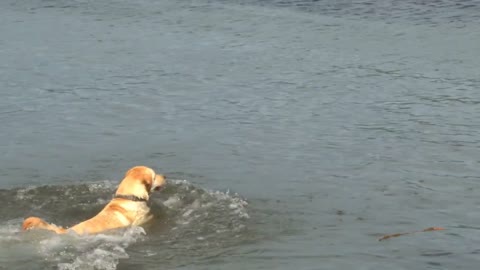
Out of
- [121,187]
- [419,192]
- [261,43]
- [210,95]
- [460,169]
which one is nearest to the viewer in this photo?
[121,187]

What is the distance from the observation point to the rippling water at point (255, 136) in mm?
8047

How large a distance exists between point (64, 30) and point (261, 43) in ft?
16.7

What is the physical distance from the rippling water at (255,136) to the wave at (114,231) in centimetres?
3

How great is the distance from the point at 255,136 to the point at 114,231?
13.0 feet

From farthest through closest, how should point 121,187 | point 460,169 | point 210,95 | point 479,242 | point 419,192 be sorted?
point 210,95 → point 460,169 → point 419,192 → point 121,187 → point 479,242

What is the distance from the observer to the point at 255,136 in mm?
11820

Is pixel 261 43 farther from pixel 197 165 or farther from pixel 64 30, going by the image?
pixel 197 165

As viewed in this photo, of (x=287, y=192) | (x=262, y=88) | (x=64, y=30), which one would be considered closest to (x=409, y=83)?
(x=262, y=88)

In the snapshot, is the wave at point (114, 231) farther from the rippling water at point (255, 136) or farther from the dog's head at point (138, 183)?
the dog's head at point (138, 183)

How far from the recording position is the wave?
7.59m

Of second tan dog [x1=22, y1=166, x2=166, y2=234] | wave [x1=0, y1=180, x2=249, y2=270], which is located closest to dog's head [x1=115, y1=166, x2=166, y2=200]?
second tan dog [x1=22, y1=166, x2=166, y2=234]

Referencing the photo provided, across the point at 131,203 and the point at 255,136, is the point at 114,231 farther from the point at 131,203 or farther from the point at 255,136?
the point at 255,136

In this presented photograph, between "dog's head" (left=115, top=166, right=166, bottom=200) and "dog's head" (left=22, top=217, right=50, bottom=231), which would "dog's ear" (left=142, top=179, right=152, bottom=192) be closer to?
"dog's head" (left=115, top=166, right=166, bottom=200)

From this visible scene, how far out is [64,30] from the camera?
66.8ft
